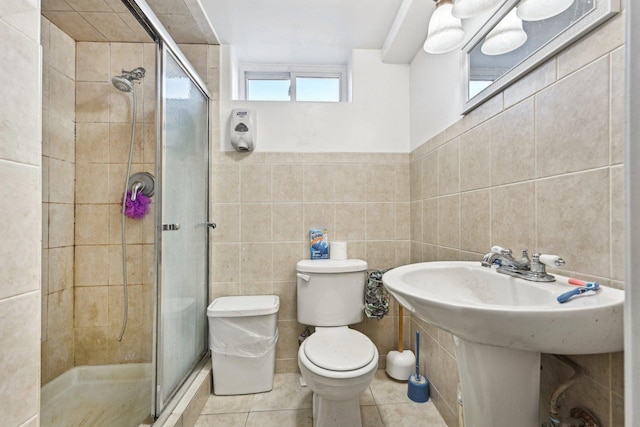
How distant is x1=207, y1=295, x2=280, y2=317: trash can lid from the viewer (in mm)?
1488

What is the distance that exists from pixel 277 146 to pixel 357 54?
32.2 inches

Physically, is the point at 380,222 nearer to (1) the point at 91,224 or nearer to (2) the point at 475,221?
(2) the point at 475,221

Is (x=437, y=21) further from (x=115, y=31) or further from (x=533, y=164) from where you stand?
(x=115, y=31)

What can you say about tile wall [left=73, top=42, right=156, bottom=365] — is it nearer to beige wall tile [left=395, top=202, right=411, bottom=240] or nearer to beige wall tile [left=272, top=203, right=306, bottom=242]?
beige wall tile [left=272, top=203, right=306, bottom=242]

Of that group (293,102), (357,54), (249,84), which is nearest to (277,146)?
(293,102)

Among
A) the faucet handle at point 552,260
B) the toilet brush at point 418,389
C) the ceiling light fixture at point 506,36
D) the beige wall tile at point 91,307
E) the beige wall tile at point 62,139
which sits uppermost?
the ceiling light fixture at point 506,36

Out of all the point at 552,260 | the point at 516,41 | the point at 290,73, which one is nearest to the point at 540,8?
the point at 516,41

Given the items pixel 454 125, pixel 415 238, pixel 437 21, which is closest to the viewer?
pixel 437 21

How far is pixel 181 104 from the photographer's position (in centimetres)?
140

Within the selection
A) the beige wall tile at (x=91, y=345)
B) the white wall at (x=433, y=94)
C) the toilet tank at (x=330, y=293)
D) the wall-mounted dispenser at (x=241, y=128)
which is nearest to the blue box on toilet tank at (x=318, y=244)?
the toilet tank at (x=330, y=293)

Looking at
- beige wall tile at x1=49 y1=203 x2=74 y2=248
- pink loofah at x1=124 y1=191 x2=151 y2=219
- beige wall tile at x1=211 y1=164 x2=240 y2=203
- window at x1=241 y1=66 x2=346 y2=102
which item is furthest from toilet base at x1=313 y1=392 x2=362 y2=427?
window at x1=241 y1=66 x2=346 y2=102

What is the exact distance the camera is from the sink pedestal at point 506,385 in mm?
667

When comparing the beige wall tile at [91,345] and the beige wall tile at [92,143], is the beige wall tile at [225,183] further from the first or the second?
the beige wall tile at [91,345]

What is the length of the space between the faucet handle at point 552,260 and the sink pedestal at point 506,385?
0.73 ft
